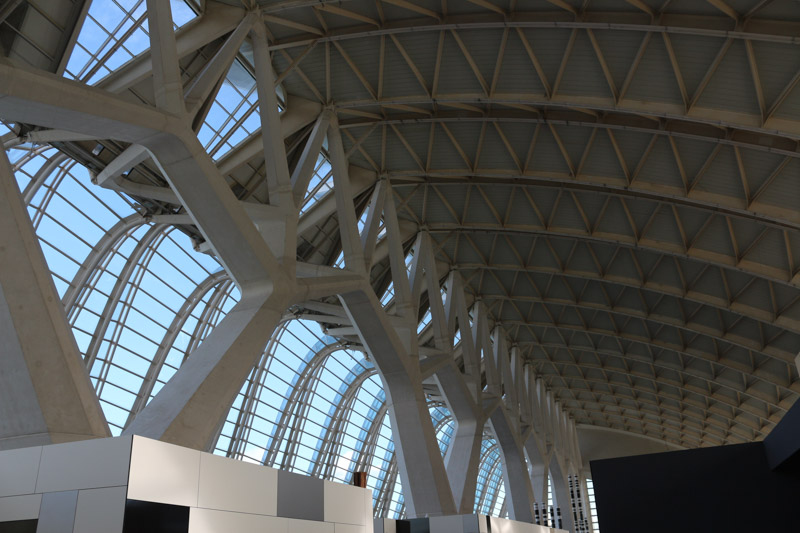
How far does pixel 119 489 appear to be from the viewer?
7883mm

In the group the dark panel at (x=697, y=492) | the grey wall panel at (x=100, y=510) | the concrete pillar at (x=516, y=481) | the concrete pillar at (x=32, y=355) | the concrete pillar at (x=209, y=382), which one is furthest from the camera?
the concrete pillar at (x=516, y=481)

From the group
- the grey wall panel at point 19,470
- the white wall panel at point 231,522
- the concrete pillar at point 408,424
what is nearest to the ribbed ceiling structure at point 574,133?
the concrete pillar at point 408,424

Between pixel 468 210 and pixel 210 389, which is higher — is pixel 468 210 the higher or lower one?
the higher one

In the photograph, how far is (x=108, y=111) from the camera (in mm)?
12406

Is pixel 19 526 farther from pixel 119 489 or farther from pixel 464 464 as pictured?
pixel 464 464

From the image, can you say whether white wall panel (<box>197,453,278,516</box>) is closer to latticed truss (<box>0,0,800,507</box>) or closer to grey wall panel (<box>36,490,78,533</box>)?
grey wall panel (<box>36,490,78,533</box>)

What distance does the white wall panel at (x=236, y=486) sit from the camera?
9.41 m

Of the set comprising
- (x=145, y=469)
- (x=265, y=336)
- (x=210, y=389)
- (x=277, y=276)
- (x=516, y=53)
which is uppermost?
(x=516, y=53)

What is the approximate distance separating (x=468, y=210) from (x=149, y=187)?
1484 centimetres

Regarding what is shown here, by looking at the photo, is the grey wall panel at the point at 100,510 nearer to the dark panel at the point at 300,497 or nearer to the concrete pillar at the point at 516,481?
the dark panel at the point at 300,497

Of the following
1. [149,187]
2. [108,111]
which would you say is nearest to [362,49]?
[149,187]

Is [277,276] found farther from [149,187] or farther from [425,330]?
[425,330]

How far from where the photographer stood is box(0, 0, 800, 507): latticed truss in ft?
56.7

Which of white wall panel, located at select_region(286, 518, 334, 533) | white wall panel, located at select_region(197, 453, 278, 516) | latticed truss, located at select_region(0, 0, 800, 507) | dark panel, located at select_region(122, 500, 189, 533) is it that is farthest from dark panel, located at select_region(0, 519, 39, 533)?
latticed truss, located at select_region(0, 0, 800, 507)
